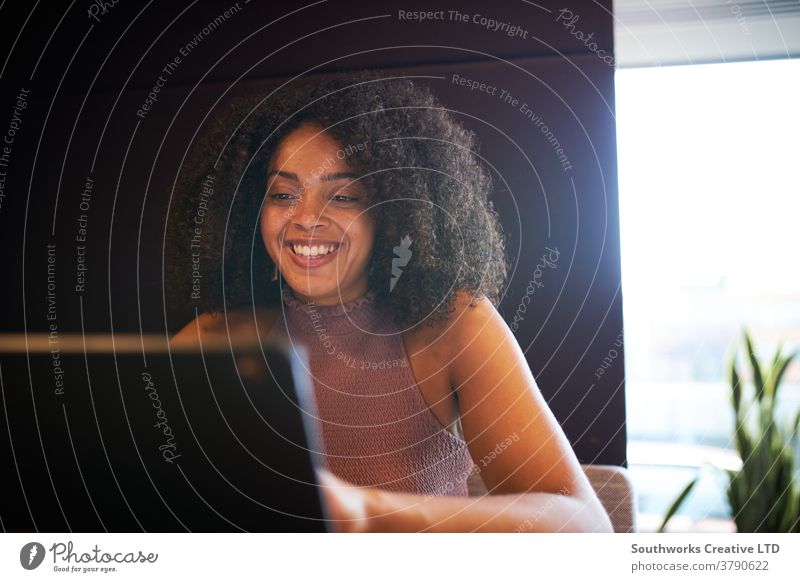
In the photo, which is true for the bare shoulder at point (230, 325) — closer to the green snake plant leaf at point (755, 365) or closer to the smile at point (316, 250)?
the smile at point (316, 250)

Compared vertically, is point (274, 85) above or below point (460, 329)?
above

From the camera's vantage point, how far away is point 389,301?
3.01 ft

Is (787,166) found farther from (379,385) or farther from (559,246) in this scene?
(379,385)

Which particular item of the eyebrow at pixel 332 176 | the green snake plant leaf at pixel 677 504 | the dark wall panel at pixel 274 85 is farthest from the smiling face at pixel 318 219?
the green snake plant leaf at pixel 677 504

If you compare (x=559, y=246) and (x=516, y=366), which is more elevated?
(x=559, y=246)

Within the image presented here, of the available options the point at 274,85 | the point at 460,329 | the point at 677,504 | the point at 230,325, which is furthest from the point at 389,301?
the point at 677,504

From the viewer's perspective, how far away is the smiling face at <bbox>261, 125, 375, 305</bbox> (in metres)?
0.92

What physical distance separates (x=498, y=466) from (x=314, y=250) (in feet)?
1.07

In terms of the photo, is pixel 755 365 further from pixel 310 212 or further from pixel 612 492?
pixel 310 212

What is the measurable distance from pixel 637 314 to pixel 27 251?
0.76m

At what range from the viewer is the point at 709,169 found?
0.91 metres

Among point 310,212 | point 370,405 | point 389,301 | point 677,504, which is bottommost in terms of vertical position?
point 677,504
